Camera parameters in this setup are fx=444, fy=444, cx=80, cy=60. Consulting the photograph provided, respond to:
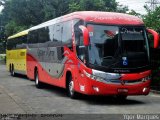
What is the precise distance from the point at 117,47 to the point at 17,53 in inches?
711

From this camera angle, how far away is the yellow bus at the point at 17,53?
2957 centimetres

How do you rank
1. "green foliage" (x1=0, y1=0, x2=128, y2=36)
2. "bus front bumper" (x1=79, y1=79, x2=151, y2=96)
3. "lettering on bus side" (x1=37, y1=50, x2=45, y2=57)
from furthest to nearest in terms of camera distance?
"green foliage" (x1=0, y1=0, x2=128, y2=36)
"lettering on bus side" (x1=37, y1=50, x2=45, y2=57)
"bus front bumper" (x1=79, y1=79, x2=151, y2=96)

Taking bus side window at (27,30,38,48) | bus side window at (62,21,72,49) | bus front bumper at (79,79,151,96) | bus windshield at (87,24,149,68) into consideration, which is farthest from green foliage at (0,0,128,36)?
bus front bumper at (79,79,151,96)

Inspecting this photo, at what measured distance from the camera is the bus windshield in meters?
14.8

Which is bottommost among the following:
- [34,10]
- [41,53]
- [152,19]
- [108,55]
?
[41,53]

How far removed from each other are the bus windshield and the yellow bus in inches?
544

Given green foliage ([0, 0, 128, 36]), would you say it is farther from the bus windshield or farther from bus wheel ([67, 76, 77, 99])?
the bus windshield

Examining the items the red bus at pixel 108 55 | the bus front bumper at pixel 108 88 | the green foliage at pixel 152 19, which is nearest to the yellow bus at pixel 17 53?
the green foliage at pixel 152 19

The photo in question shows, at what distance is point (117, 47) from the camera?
15.0m

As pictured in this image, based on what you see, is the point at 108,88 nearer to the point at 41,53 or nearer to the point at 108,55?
the point at 108,55

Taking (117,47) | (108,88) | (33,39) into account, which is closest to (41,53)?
(33,39)

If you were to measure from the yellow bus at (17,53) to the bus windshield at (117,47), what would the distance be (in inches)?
544

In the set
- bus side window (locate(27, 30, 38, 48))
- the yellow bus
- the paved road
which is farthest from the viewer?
the yellow bus

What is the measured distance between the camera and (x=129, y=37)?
15.2 metres
